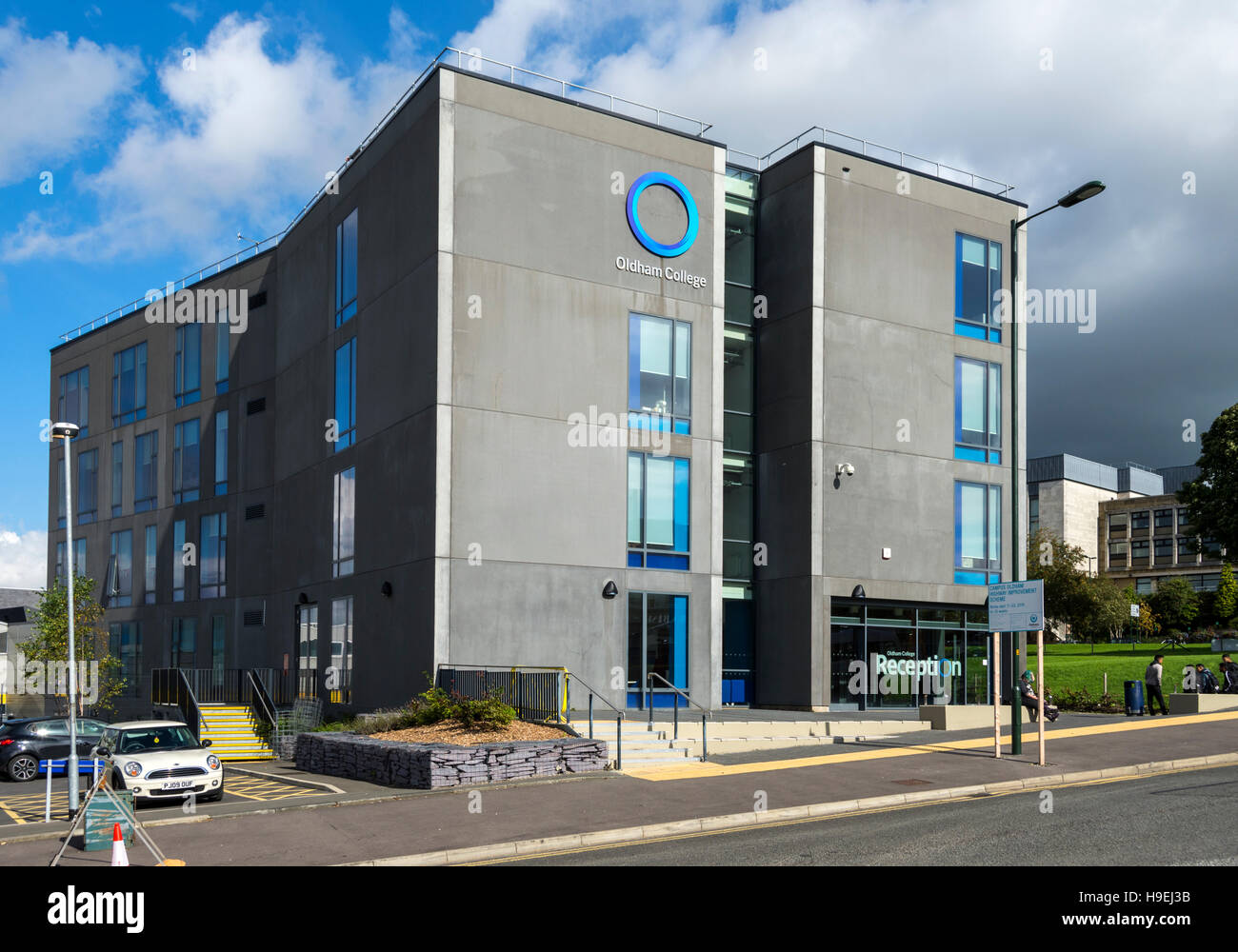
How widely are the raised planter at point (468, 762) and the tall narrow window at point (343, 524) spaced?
10.5m

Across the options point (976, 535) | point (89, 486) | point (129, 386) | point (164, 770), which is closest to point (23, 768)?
point (164, 770)

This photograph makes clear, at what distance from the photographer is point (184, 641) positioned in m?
42.6

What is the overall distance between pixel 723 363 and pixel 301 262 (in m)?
15.1

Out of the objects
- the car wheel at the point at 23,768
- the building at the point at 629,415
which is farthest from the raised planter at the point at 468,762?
the car wheel at the point at 23,768

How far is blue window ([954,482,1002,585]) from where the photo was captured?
32.5 metres

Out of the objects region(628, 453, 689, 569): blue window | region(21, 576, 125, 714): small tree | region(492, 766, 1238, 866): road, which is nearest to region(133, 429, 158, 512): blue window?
region(21, 576, 125, 714): small tree

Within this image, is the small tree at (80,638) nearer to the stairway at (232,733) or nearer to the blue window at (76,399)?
the blue window at (76,399)

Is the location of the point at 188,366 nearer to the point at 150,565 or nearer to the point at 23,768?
the point at 150,565

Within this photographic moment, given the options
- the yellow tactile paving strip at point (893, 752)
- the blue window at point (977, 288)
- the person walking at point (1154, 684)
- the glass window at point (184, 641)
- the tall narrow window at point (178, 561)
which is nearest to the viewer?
the yellow tactile paving strip at point (893, 752)

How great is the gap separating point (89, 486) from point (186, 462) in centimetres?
805

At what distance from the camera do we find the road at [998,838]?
11688mm

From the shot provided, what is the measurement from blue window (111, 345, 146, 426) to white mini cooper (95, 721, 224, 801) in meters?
28.5
